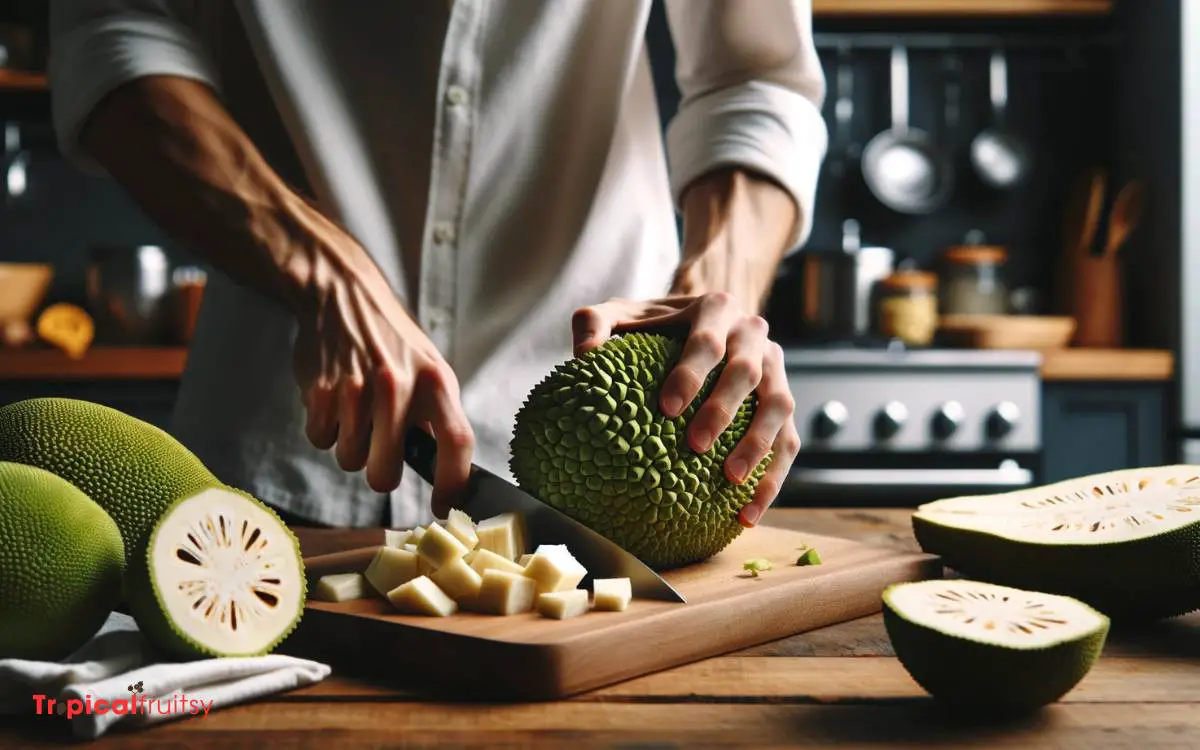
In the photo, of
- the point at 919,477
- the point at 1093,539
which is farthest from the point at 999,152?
the point at 1093,539

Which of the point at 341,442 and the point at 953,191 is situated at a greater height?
the point at 953,191

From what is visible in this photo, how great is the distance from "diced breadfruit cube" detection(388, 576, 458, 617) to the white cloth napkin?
4.2 inches

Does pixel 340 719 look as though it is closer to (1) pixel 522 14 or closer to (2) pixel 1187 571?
(2) pixel 1187 571

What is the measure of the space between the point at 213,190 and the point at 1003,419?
1.93 meters

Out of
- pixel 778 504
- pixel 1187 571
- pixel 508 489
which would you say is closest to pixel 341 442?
pixel 508 489

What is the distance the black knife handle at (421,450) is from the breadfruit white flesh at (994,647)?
17.1 inches

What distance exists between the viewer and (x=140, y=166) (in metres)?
1.19

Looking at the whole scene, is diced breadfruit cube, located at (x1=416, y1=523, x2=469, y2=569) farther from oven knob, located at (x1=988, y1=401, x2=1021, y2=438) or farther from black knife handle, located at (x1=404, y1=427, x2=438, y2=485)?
oven knob, located at (x1=988, y1=401, x2=1021, y2=438)

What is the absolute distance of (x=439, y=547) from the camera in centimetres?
82

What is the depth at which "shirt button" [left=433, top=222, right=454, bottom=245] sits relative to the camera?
4.34 ft

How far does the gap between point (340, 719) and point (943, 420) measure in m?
2.15

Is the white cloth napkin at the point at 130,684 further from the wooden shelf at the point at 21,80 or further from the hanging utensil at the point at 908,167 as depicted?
the hanging utensil at the point at 908,167

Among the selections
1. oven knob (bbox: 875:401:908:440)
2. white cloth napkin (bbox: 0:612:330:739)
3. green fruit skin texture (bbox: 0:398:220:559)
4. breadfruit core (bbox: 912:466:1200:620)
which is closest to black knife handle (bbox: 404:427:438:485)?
green fruit skin texture (bbox: 0:398:220:559)

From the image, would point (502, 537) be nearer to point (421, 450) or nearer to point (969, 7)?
point (421, 450)
